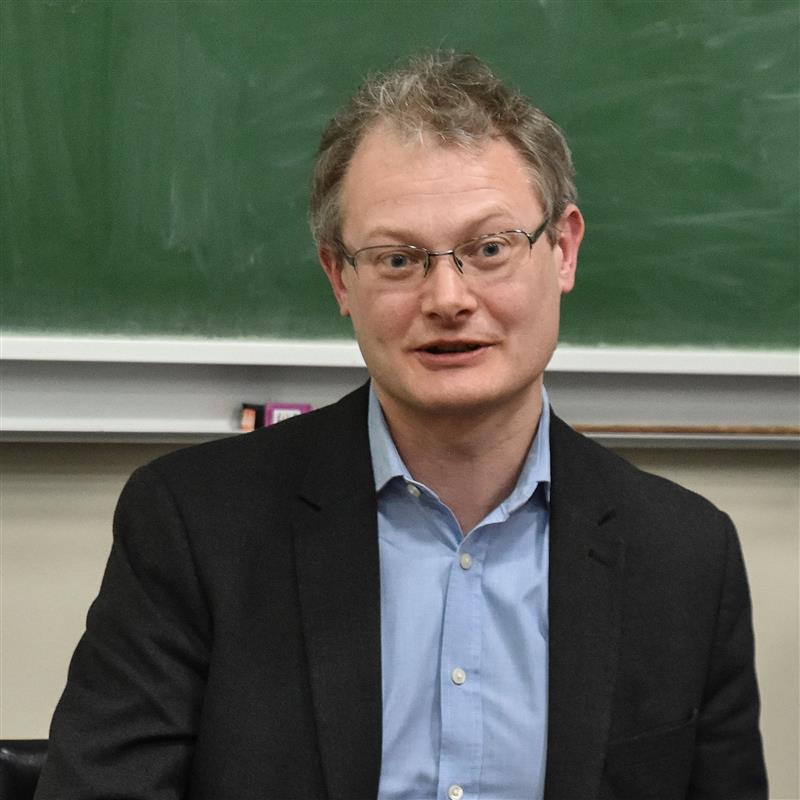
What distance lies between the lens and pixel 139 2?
1.93m

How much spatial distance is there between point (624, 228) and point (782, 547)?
70 centimetres

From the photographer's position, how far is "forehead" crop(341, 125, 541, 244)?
1398 millimetres

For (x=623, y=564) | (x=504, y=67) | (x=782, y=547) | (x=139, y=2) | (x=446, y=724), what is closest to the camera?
(x=446, y=724)

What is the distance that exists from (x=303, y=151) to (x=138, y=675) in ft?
3.29

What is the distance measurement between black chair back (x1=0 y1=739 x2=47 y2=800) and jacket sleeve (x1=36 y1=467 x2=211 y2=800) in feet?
0.65

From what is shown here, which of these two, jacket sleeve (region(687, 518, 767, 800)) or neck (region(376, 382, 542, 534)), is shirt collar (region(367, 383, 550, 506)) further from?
jacket sleeve (region(687, 518, 767, 800))

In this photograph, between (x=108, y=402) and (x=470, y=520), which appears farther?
(x=108, y=402)

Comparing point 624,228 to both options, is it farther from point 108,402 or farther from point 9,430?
point 9,430

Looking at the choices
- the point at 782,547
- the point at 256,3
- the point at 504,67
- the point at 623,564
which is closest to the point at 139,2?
the point at 256,3

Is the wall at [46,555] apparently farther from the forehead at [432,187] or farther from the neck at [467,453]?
the forehead at [432,187]

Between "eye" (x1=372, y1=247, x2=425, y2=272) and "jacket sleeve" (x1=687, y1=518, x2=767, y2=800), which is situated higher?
"eye" (x1=372, y1=247, x2=425, y2=272)

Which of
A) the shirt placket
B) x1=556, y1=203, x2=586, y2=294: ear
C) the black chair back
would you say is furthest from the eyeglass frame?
the black chair back

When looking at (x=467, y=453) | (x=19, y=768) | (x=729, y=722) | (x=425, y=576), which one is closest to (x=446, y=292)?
(x=467, y=453)

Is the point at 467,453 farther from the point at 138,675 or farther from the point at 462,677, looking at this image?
the point at 138,675
